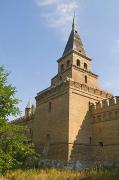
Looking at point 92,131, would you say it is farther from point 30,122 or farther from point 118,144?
point 30,122

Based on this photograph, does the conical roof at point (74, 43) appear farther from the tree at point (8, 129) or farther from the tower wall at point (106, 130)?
the tree at point (8, 129)

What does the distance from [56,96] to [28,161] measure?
6.84m

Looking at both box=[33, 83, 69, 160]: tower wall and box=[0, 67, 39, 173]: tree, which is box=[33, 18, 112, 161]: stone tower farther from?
box=[0, 67, 39, 173]: tree

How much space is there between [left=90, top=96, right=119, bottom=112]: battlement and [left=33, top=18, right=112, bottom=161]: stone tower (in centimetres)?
66

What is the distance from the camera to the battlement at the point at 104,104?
22102mm

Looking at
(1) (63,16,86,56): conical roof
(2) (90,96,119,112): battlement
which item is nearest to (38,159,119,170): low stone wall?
(2) (90,96,119,112): battlement

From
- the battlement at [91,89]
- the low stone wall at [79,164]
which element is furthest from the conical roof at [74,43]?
the low stone wall at [79,164]

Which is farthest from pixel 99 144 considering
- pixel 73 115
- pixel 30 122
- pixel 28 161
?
pixel 30 122

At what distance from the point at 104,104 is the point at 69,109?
3132mm

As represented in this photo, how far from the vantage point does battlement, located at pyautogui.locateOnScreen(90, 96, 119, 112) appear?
22.1 metres

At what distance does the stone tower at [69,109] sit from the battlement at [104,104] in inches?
26.1

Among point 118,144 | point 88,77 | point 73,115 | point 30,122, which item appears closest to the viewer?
point 118,144

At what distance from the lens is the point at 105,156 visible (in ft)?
71.1

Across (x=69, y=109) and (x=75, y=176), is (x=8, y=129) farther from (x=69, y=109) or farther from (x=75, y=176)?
(x=69, y=109)
